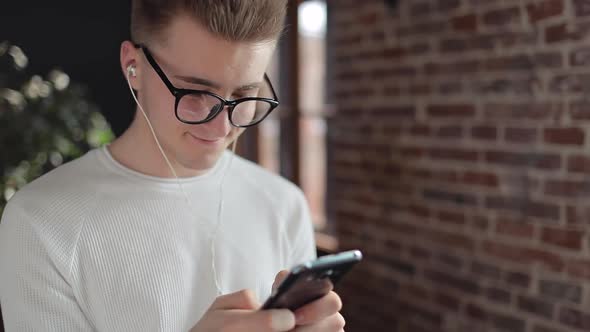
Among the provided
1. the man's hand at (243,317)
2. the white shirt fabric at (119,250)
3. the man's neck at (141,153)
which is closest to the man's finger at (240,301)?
the man's hand at (243,317)

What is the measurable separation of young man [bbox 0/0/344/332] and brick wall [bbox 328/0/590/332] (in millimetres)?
1052

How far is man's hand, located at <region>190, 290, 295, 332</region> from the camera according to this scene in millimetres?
806

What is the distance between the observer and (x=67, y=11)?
85.9 inches

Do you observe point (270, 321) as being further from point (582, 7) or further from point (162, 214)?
point (582, 7)

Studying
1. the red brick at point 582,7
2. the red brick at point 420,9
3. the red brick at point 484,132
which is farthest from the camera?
the red brick at point 420,9

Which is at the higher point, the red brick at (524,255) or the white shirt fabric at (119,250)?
the white shirt fabric at (119,250)

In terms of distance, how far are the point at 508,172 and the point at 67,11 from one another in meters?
1.92

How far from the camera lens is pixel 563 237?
1673 millimetres

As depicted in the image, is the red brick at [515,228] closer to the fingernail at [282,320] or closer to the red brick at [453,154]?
the red brick at [453,154]

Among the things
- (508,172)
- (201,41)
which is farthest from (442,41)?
(201,41)

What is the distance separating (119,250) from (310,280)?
481 millimetres

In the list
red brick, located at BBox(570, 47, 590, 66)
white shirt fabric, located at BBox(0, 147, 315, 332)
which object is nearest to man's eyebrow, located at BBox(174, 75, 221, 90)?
white shirt fabric, located at BBox(0, 147, 315, 332)

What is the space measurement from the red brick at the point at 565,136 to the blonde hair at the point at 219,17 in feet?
3.56

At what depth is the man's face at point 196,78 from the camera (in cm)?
97
